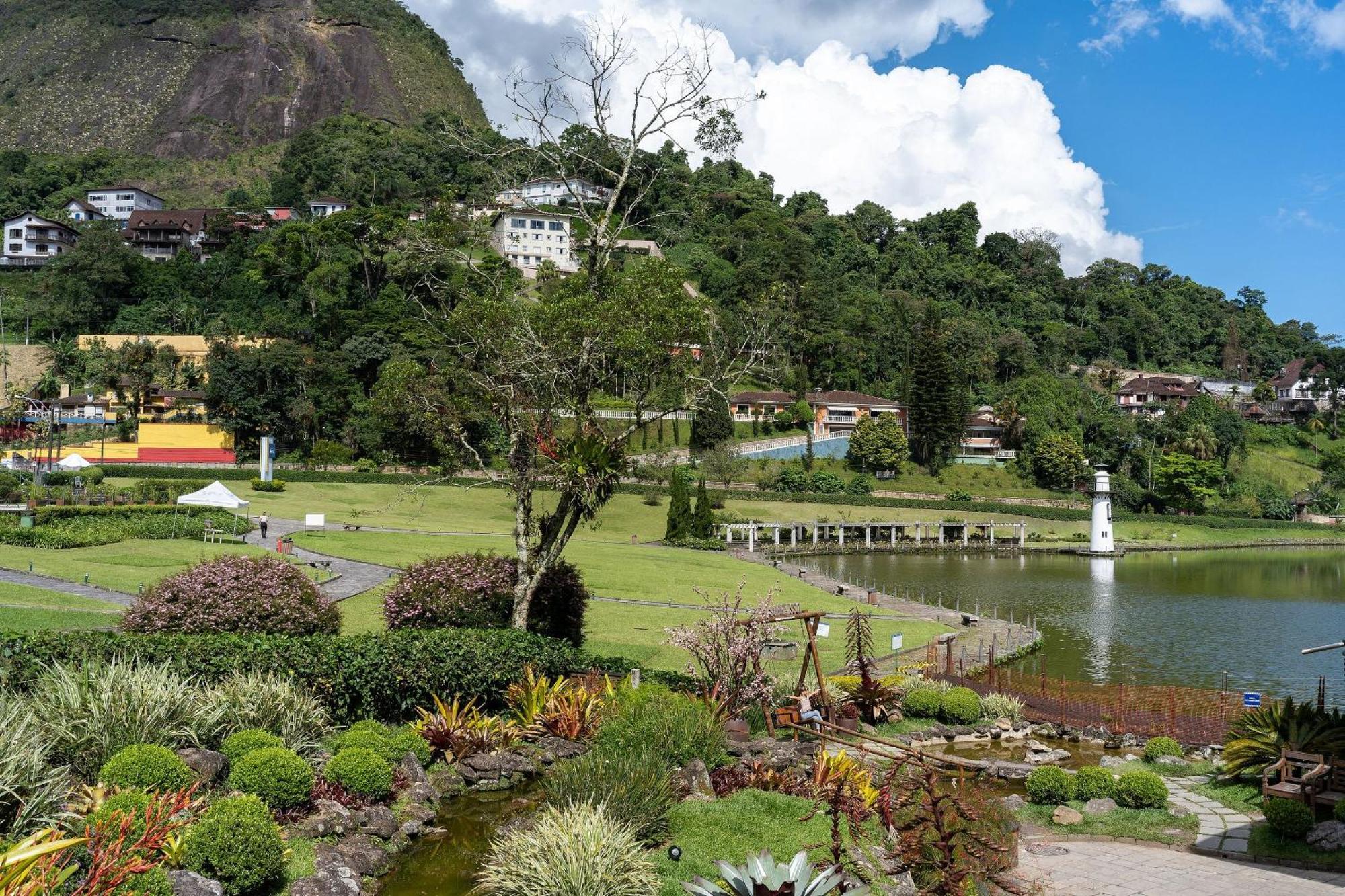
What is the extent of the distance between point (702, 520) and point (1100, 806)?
42.9 m

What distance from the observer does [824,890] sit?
20.5ft

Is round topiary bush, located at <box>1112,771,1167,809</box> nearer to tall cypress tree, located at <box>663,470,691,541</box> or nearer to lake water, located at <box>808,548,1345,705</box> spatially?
lake water, located at <box>808,548,1345,705</box>

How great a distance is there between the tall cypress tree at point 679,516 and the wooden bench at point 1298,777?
42449mm

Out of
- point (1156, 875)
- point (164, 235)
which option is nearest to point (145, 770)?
point (1156, 875)

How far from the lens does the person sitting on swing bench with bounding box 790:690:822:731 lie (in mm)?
15500

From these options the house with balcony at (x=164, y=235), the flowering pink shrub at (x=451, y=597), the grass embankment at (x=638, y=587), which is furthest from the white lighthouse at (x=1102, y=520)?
the house with balcony at (x=164, y=235)

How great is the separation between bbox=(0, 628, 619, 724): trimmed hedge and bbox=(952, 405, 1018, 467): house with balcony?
8676 cm

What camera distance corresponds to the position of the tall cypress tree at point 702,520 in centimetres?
5775

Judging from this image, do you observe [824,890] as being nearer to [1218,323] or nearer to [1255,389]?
[1255,389]

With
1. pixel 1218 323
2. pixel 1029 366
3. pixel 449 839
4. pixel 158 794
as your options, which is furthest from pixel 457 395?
pixel 1218 323

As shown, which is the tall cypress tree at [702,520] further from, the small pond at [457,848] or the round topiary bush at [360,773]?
the round topiary bush at [360,773]

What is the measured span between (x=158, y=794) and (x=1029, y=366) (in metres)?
119

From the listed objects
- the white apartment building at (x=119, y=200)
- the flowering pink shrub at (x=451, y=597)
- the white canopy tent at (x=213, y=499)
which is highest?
the white apartment building at (x=119, y=200)

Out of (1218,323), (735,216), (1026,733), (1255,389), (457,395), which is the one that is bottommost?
(1026,733)
